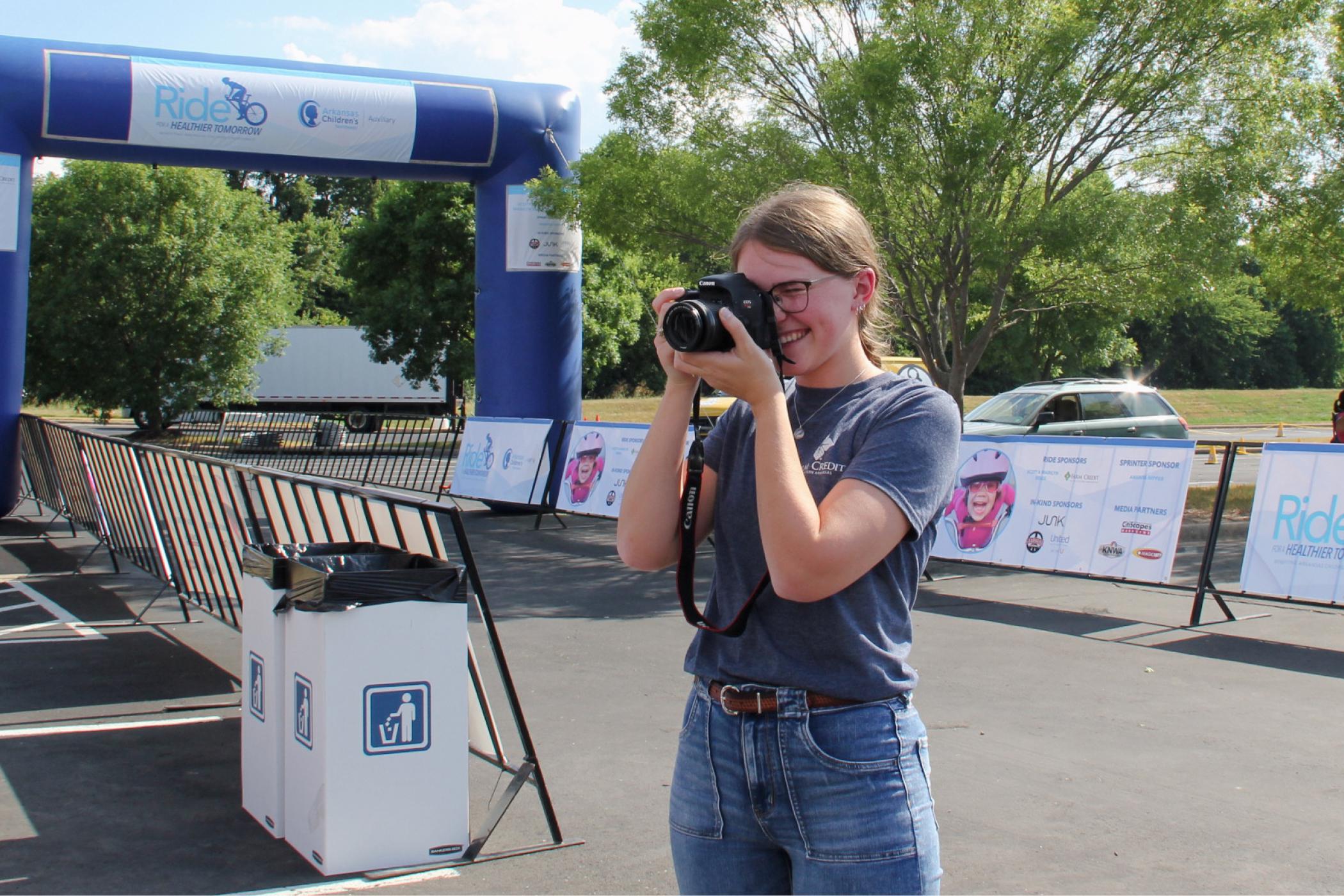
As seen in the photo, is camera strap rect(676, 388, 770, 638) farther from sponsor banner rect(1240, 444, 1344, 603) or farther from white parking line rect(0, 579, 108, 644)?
sponsor banner rect(1240, 444, 1344, 603)

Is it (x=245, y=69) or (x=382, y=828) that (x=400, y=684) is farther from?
(x=245, y=69)

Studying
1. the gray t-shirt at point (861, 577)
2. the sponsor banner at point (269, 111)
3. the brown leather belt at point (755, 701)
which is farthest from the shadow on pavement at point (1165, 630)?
the sponsor banner at point (269, 111)

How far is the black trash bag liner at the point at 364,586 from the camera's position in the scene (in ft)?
13.8

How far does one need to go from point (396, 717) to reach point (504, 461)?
11.6 m

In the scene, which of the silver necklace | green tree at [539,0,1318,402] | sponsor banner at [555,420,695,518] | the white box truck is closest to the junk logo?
the silver necklace

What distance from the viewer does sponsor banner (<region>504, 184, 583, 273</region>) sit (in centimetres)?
1565

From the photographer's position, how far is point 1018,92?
13.7m

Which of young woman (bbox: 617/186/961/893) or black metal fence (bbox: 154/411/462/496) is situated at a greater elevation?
young woman (bbox: 617/186/961/893)

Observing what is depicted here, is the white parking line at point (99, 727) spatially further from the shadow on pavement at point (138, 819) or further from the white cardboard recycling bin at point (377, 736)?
the white cardboard recycling bin at point (377, 736)

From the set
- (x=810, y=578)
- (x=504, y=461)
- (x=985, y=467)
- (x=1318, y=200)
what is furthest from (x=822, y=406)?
(x=1318, y=200)

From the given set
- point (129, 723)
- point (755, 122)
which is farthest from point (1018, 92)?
point (129, 723)

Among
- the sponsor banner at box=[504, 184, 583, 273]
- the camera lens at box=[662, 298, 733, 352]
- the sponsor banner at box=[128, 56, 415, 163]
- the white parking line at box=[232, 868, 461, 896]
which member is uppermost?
the sponsor banner at box=[128, 56, 415, 163]

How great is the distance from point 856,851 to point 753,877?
0.67 feet

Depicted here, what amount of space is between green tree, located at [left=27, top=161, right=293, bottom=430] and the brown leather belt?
2812cm
